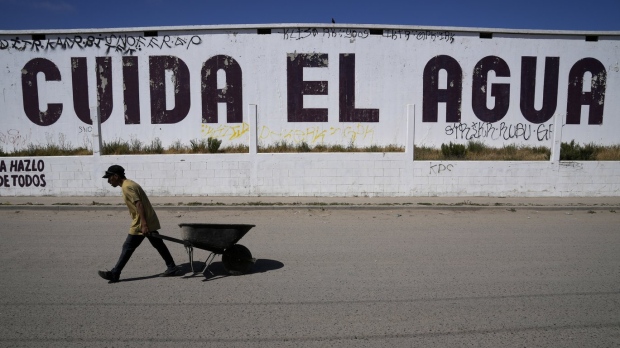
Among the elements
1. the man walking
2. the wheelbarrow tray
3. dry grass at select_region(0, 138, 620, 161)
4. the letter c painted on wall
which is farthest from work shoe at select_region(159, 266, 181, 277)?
the letter c painted on wall

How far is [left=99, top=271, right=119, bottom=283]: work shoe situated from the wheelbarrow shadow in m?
0.80

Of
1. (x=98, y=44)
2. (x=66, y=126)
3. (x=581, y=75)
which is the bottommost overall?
(x=66, y=126)

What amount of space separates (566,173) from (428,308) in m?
10.1

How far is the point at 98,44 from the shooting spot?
1847 cm

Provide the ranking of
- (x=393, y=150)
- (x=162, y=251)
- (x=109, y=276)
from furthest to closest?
(x=393, y=150) < (x=162, y=251) < (x=109, y=276)

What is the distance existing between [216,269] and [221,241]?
720 millimetres

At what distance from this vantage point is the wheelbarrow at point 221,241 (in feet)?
18.3

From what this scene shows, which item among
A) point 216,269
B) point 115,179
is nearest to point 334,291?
point 216,269

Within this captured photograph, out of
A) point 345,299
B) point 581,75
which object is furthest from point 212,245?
point 581,75

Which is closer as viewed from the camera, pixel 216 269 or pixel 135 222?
pixel 135 222

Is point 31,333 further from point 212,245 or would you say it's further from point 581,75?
point 581,75

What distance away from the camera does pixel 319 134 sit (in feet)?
61.4

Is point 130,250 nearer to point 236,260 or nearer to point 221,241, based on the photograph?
point 221,241

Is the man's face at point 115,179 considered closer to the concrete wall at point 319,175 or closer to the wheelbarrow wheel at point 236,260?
the wheelbarrow wheel at point 236,260
